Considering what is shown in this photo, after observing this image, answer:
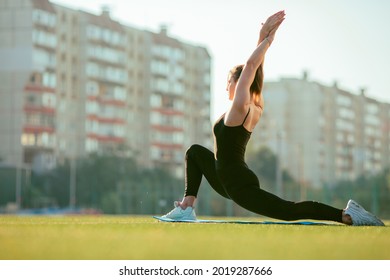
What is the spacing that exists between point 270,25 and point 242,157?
0.92 metres

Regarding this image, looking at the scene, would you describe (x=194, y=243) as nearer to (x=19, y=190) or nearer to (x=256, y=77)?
(x=256, y=77)

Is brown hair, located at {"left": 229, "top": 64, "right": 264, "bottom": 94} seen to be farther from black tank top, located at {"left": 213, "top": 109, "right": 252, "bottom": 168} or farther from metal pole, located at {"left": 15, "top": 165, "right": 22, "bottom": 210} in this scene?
metal pole, located at {"left": 15, "top": 165, "right": 22, "bottom": 210}

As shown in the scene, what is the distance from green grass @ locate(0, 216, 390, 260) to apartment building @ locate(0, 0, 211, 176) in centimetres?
6419

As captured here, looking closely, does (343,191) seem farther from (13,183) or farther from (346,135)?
(346,135)

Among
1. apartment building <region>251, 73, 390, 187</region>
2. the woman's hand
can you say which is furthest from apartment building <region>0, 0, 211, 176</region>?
the woman's hand

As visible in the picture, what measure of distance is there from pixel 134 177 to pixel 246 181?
58870mm

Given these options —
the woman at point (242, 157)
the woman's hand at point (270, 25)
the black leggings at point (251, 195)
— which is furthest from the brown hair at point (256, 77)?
the black leggings at point (251, 195)

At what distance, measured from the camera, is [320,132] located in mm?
93438

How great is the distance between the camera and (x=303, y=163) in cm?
9094

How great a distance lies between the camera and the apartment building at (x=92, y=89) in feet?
230

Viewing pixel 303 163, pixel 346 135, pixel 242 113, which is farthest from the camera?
pixel 346 135

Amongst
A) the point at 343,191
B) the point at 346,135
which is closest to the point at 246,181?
the point at 343,191

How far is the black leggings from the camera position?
243 inches
